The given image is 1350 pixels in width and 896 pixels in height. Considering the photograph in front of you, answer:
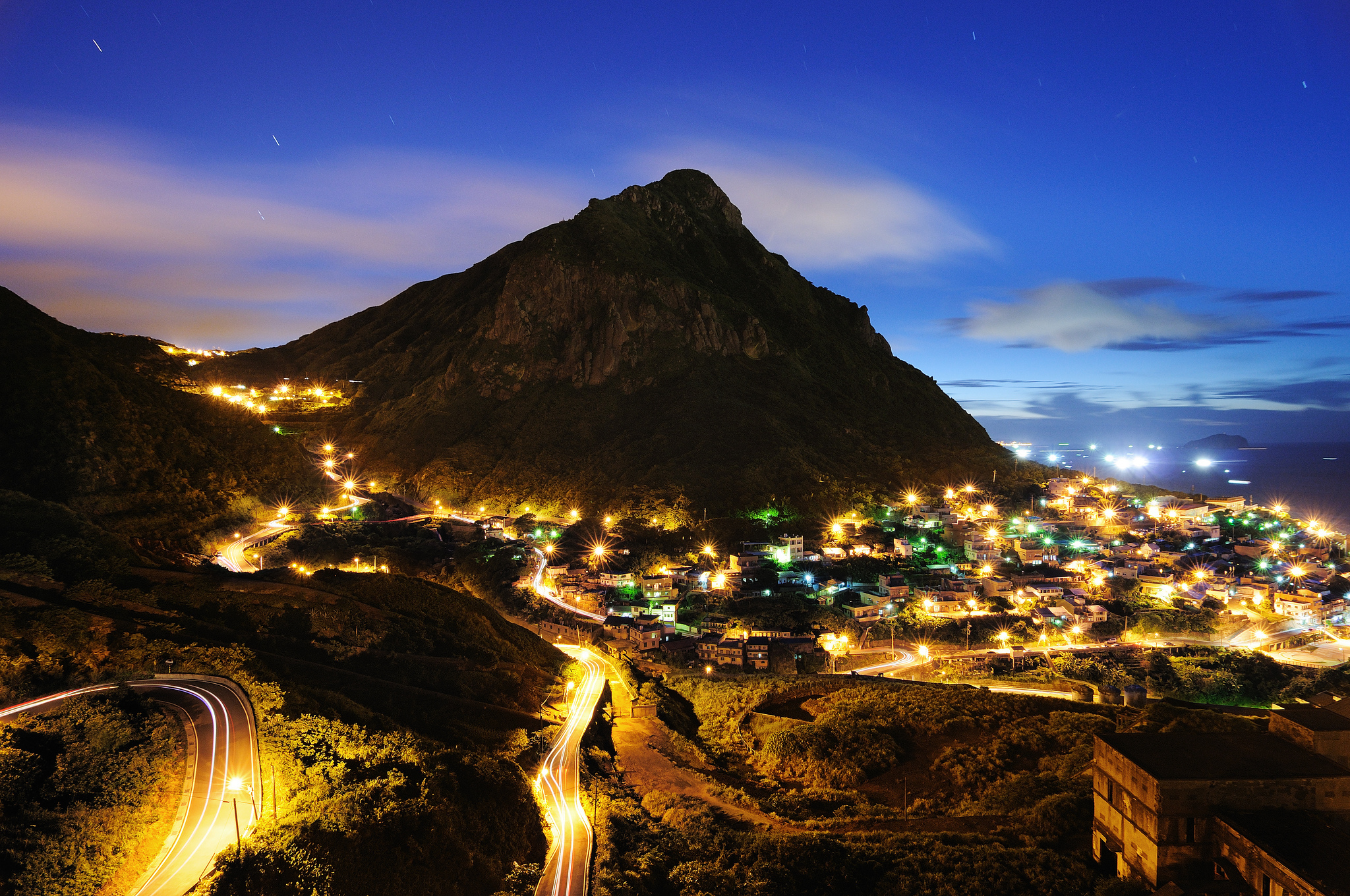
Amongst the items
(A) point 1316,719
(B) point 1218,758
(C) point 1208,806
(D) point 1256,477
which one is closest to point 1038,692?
A: (A) point 1316,719

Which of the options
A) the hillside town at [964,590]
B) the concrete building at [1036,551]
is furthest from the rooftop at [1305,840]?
the concrete building at [1036,551]

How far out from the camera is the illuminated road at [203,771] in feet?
32.1

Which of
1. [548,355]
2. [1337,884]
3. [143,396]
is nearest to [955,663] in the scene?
[1337,884]

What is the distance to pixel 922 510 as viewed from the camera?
6175cm

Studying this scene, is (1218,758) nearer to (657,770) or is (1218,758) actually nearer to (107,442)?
(657,770)

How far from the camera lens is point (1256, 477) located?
5546 inches

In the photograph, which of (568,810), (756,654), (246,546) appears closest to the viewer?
(568,810)

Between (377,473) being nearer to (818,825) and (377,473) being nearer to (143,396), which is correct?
(143,396)

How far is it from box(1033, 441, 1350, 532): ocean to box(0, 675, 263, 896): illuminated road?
319ft

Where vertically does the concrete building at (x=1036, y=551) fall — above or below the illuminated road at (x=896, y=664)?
above

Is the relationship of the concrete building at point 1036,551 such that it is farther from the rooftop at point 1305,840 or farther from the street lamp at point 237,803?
the street lamp at point 237,803

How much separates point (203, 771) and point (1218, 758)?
16596mm

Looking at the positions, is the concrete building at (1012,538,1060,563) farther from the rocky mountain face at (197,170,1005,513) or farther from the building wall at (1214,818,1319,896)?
the building wall at (1214,818,1319,896)

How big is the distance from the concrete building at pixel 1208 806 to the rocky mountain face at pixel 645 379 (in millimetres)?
45863
